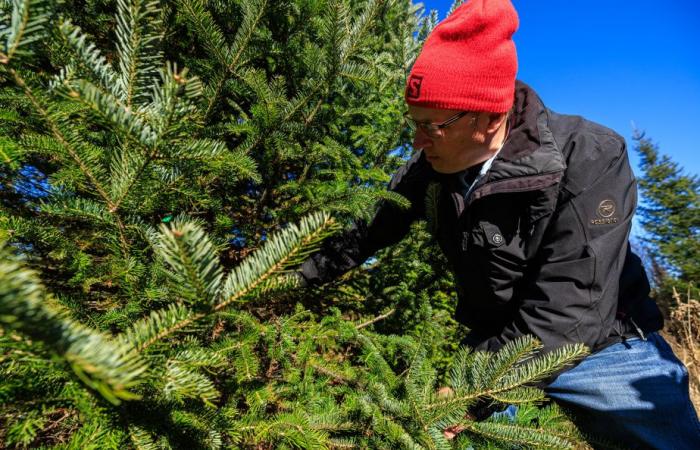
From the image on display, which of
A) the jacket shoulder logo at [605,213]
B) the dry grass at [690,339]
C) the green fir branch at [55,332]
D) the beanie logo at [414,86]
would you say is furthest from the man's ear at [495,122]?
the dry grass at [690,339]

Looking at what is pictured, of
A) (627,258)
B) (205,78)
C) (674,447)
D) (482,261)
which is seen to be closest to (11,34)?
(205,78)

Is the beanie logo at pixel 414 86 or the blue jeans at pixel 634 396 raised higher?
the beanie logo at pixel 414 86

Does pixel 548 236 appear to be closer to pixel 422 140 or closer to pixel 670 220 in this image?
pixel 422 140

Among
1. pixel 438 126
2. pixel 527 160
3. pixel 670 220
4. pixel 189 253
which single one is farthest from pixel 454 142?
pixel 670 220

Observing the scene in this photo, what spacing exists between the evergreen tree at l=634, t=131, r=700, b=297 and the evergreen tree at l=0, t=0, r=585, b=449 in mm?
12185

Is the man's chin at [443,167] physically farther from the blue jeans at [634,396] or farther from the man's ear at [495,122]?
the blue jeans at [634,396]

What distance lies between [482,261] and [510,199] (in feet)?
1.13

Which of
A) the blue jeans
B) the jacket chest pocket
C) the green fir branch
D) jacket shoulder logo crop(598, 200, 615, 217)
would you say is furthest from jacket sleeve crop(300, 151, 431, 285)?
the green fir branch

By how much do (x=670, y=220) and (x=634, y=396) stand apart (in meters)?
13.7

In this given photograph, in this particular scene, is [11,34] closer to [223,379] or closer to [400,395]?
[223,379]

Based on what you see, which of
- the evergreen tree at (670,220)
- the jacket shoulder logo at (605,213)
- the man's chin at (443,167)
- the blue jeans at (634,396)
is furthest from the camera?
the evergreen tree at (670,220)

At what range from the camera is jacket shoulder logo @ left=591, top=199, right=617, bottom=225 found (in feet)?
5.21

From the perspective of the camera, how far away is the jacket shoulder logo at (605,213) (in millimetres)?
1587

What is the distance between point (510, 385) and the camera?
123 centimetres
